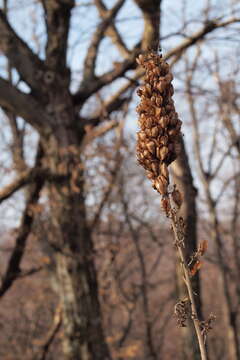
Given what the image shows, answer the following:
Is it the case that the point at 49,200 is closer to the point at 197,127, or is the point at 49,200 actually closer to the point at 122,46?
the point at 122,46

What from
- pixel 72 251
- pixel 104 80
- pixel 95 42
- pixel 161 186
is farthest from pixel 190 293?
pixel 95 42

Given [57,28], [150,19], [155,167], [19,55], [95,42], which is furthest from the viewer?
[95,42]

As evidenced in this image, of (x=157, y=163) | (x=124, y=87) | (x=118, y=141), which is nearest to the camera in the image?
(x=157, y=163)

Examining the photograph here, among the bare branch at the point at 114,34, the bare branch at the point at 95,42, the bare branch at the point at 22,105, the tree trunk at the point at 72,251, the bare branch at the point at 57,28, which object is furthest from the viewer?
the bare branch at the point at 95,42

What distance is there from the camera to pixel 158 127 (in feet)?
3.40

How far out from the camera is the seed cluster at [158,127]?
3.39ft

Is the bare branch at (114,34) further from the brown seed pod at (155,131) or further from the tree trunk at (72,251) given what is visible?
the brown seed pod at (155,131)

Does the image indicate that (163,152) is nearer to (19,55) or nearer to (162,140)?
(162,140)

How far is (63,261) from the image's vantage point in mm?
4414

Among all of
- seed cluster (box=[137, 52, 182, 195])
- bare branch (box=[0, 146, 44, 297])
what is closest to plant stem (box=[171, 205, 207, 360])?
seed cluster (box=[137, 52, 182, 195])

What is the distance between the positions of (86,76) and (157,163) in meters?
4.28

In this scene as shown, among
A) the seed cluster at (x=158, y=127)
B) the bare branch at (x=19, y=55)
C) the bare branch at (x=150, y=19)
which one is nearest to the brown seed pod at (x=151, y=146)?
the seed cluster at (x=158, y=127)

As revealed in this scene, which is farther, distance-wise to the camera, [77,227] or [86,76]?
[86,76]

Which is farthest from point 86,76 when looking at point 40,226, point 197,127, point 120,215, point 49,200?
point 197,127
